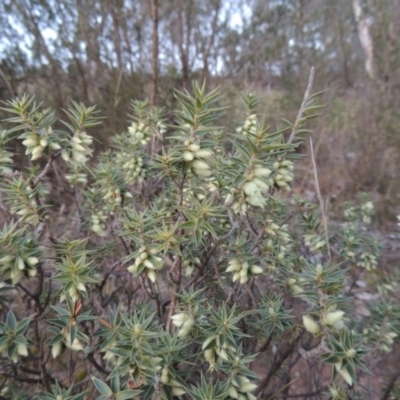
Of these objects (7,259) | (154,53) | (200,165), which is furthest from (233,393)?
(154,53)

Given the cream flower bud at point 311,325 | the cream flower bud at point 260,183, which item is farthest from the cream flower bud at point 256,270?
the cream flower bud at point 260,183

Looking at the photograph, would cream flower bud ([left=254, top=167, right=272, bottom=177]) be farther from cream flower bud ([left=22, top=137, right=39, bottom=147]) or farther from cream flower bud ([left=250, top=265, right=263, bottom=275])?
cream flower bud ([left=22, top=137, right=39, bottom=147])

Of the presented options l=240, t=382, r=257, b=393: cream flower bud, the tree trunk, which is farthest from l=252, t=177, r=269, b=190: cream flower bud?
the tree trunk

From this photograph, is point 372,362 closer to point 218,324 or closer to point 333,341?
point 333,341

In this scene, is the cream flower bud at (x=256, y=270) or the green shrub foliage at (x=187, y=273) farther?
the cream flower bud at (x=256, y=270)

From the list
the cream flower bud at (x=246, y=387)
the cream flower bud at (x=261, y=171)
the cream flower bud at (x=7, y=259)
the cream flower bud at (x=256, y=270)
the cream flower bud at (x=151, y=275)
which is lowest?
the cream flower bud at (x=246, y=387)

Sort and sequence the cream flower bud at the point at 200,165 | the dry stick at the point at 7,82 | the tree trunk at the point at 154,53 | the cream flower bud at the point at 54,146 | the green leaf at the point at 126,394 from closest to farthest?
1. the green leaf at the point at 126,394
2. the cream flower bud at the point at 200,165
3. the cream flower bud at the point at 54,146
4. the tree trunk at the point at 154,53
5. the dry stick at the point at 7,82

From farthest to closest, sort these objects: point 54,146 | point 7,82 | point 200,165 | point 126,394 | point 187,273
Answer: point 7,82, point 187,273, point 54,146, point 200,165, point 126,394

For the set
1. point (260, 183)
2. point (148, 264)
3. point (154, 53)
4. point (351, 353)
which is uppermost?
point (154, 53)

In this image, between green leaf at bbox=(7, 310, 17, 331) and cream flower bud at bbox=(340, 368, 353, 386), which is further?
green leaf at bbox=(7, 310, 17, 331)

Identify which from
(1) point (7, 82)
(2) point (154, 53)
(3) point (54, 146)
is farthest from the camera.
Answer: (1) point (7, 82)

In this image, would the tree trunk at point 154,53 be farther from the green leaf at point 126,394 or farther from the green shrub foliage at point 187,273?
the green leaf at point 126,394

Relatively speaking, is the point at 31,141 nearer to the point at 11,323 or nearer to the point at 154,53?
the point at 11,323

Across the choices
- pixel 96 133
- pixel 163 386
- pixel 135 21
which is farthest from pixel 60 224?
pixel 163 386
